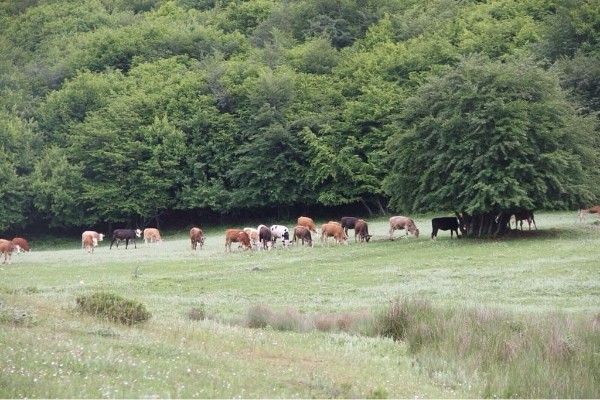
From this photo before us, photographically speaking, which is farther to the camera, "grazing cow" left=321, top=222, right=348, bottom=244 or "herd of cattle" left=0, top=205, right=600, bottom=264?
"grazing cow" left=321, top=222, right=348, bottom=244

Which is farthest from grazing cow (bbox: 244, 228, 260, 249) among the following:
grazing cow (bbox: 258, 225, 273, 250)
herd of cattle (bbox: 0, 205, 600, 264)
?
grazing cow (bbox: 258, 225, 273, 250)

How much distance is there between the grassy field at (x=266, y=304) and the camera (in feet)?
Answer: 39.8

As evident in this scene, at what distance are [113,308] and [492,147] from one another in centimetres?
3231

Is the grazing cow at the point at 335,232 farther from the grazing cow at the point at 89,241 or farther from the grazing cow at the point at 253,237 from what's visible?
the grazing cow at the point at 89,241

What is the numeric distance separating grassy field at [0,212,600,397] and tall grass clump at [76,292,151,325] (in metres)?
0.36

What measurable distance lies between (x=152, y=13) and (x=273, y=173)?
243ft

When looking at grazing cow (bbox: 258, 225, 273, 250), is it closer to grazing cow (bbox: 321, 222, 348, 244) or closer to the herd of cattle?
the herd of cattle

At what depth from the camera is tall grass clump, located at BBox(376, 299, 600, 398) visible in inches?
575

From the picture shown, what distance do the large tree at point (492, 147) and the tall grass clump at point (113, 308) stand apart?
97.8 feet

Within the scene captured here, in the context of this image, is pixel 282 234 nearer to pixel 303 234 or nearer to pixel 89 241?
pixel 303 234

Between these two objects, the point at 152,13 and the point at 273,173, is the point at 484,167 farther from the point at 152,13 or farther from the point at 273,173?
the point at 152,13

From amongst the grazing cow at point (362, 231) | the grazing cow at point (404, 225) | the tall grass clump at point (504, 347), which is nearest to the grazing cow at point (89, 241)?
the grazing cow at point (362, 231)

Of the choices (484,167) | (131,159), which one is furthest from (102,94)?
(484,167)

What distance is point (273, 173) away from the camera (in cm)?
7919
